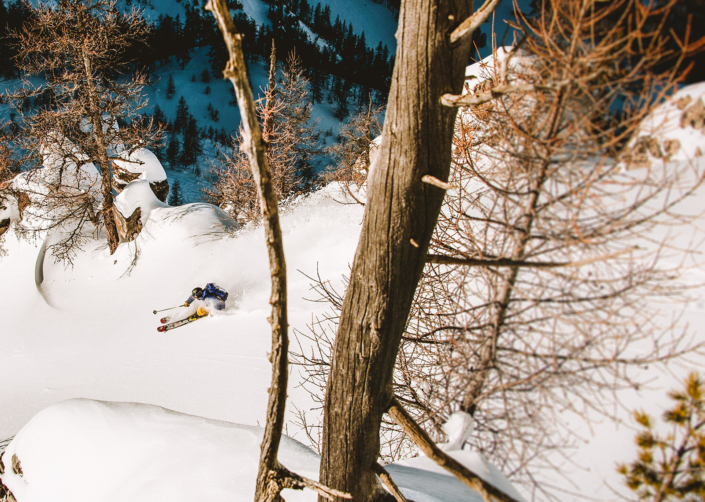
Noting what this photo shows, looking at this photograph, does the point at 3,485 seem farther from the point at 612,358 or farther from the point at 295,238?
the point at 295,238

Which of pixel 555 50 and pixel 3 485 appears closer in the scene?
pixel 555 50

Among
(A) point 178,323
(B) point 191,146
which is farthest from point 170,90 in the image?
(A) point 178,323

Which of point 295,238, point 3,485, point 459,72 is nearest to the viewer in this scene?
point 459,72

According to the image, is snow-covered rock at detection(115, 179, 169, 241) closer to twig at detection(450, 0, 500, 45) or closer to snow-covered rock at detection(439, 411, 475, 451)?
snow-covered rock at detection(439, 411, 475, 451)

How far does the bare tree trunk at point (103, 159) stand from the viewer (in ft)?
33.9

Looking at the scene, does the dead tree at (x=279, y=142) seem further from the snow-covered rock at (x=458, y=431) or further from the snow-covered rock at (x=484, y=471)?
the snow-covered rock at (x=484, y=471)

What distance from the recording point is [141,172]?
40.3 ft

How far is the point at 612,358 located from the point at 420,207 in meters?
0.89

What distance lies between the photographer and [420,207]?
127 cm

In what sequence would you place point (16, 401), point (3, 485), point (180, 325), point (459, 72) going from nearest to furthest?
1. point (459, 72)
2. point (3, 485)
3. point (16, 401)
4. point (180, 325)

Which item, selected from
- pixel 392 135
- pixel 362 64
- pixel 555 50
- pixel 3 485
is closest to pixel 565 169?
pixel 555 50

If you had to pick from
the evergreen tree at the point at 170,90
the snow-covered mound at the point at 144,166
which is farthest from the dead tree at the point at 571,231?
the evergreen tree at the point at 170,90

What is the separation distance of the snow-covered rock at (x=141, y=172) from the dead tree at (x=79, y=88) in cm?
56

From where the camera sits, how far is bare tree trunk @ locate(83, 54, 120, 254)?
1032cm
